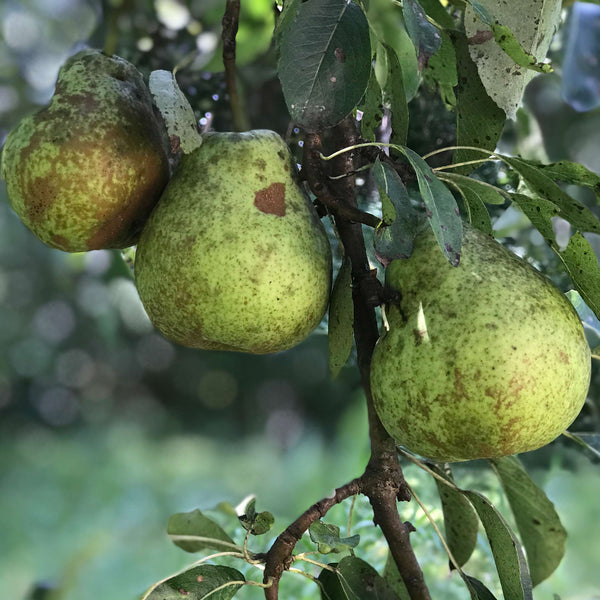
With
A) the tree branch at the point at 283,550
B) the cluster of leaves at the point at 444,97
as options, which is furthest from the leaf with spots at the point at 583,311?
the tree branch at the point at 283,550

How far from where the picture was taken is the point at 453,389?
488 mm

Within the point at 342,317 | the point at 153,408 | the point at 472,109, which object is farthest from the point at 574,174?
the point at 153,408

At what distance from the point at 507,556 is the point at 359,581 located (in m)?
0.12

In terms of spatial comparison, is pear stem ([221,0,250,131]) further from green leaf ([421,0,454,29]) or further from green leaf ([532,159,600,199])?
green leaf ([532,159,600,199])

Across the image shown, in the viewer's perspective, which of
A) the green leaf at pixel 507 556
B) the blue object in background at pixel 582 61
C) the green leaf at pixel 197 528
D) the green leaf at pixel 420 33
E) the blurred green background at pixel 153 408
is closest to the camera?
the green leaf at pixel 420 33

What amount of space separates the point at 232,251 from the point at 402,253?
0.40 feet

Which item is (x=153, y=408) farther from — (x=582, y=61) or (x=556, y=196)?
(x=556, y=196)

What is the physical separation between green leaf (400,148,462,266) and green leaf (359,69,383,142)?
113 mm

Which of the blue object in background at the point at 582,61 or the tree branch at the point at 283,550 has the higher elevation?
the blue object in background at the point at 582,61

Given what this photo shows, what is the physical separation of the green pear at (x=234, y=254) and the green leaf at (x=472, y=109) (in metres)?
0.16

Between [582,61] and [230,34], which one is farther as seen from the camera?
[582,61]

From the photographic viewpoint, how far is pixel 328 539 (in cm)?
54

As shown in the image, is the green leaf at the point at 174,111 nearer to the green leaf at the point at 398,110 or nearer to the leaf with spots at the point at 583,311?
the green leaf at the point at 398,110

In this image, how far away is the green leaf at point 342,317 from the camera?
21.9 inches
